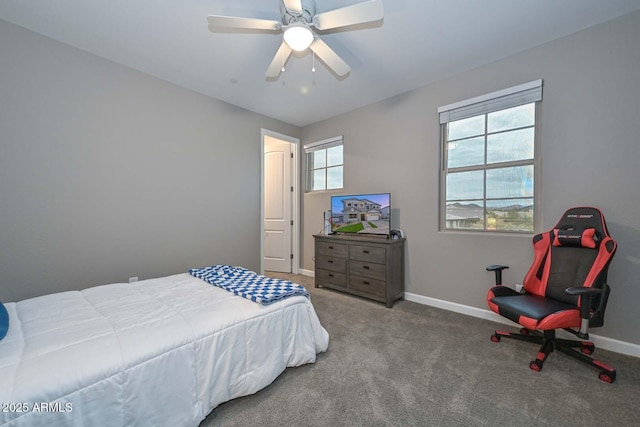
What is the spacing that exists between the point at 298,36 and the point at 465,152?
7.31ft

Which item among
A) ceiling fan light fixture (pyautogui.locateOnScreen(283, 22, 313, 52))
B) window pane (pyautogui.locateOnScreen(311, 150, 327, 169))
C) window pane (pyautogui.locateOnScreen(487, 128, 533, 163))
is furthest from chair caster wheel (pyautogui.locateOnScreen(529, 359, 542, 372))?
window pane (pyautogui.locateOnScreen(311, 150, 327, 169))

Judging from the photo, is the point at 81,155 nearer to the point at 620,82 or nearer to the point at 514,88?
the point at 514,88

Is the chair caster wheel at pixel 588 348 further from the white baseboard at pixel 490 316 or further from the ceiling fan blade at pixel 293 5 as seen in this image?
the ceiling fan blade at pixel 293 5

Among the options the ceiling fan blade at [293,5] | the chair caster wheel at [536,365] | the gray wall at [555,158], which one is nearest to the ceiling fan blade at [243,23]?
the ceiling fan blade at [293,5]

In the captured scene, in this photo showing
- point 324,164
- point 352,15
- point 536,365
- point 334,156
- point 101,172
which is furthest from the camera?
point 324,164

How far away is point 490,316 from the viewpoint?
2678mm

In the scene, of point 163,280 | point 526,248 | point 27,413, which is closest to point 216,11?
point 163,280

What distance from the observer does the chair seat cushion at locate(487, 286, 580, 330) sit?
177cm

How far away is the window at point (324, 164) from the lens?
4.12m

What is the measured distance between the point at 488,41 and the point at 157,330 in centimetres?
339

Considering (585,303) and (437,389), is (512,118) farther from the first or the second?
(437,389)

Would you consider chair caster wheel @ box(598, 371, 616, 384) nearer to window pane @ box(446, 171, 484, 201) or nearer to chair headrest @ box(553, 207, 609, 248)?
chair headrest @ box(553, 207, 609, 248)

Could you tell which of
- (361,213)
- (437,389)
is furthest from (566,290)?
(361,213)

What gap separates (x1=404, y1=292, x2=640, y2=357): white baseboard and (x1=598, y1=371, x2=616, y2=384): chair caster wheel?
0.56 meters
